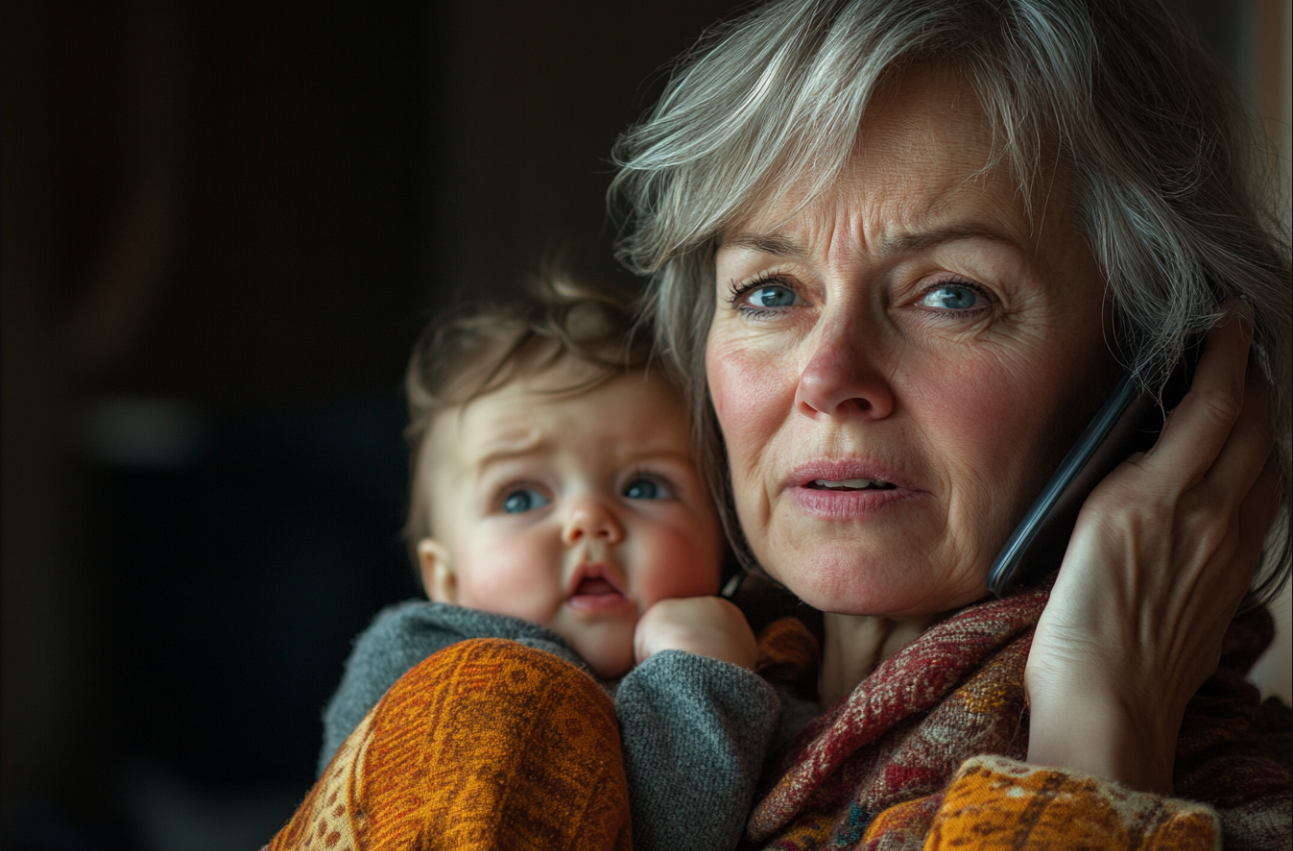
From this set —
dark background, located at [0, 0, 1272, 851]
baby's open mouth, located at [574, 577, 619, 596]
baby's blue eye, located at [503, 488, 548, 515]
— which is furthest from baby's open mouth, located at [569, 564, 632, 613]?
dark background, located at [0, 0, 1272, 851]

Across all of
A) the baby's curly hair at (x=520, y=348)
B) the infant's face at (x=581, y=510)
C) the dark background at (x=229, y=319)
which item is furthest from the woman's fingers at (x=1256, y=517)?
the dark background at (x=229, y=319)

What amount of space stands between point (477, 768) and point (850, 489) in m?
0.46

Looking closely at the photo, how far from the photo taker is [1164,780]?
2.91ft

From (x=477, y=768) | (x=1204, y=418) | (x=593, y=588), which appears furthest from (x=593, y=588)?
(x=1204, y=418)

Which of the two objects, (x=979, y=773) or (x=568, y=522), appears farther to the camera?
(x=568, y=522)

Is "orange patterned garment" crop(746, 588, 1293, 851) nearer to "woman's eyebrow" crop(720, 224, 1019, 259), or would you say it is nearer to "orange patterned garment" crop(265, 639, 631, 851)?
"orange patterned garment" crop(265, 639, 631, 851)

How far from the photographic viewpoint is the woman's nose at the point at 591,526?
1.24 meters

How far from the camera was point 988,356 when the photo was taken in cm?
103

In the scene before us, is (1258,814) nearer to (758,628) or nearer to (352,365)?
(758,628)

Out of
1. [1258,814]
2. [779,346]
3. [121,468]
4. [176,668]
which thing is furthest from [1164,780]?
[121,468]

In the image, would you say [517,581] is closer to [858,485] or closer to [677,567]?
[677,567]

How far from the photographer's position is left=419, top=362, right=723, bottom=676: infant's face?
1.24 metres

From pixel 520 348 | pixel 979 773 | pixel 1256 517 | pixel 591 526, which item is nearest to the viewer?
pixel 979 773

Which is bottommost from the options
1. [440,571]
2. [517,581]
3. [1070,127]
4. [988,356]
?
[440,571]
